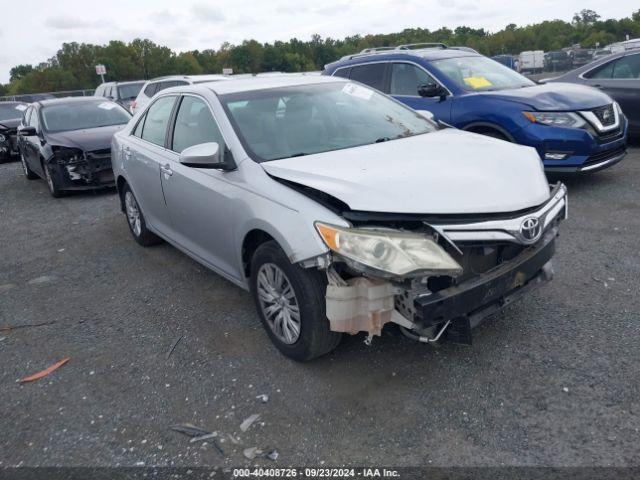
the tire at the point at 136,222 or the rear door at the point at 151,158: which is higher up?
the rear door at the point at 151,158

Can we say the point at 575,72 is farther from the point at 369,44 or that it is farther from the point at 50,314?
the point at 369,44

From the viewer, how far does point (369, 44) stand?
8625 cm

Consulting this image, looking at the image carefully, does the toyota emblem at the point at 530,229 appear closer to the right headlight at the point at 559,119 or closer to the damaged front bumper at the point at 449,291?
the damaged front bumper at the point at 449,291

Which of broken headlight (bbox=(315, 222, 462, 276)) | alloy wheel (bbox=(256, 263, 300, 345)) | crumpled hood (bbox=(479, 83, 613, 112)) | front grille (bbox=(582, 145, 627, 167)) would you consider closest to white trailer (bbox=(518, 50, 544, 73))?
crumpled hood (bbox=(479, 83, 613, 112))

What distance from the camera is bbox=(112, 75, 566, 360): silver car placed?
279 cm

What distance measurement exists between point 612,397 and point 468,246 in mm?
1086

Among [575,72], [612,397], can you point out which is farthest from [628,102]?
[612,397]

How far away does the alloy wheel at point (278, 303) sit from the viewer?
3.21 meters

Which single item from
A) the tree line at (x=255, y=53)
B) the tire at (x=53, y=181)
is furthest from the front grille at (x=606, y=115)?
the tree line at (x=255, y=53)

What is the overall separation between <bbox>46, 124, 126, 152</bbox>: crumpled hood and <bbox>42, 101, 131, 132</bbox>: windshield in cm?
30

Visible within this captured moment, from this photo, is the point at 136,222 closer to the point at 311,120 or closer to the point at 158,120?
the point at 158,120

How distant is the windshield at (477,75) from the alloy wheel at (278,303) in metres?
4.67

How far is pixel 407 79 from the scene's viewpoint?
7.52m

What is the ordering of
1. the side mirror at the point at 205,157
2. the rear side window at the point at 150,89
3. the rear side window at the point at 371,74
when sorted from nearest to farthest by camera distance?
the side mirror at the point at 205,157 < the rear side window at the point at 371,74 < the rear side window at the point at 150,89
